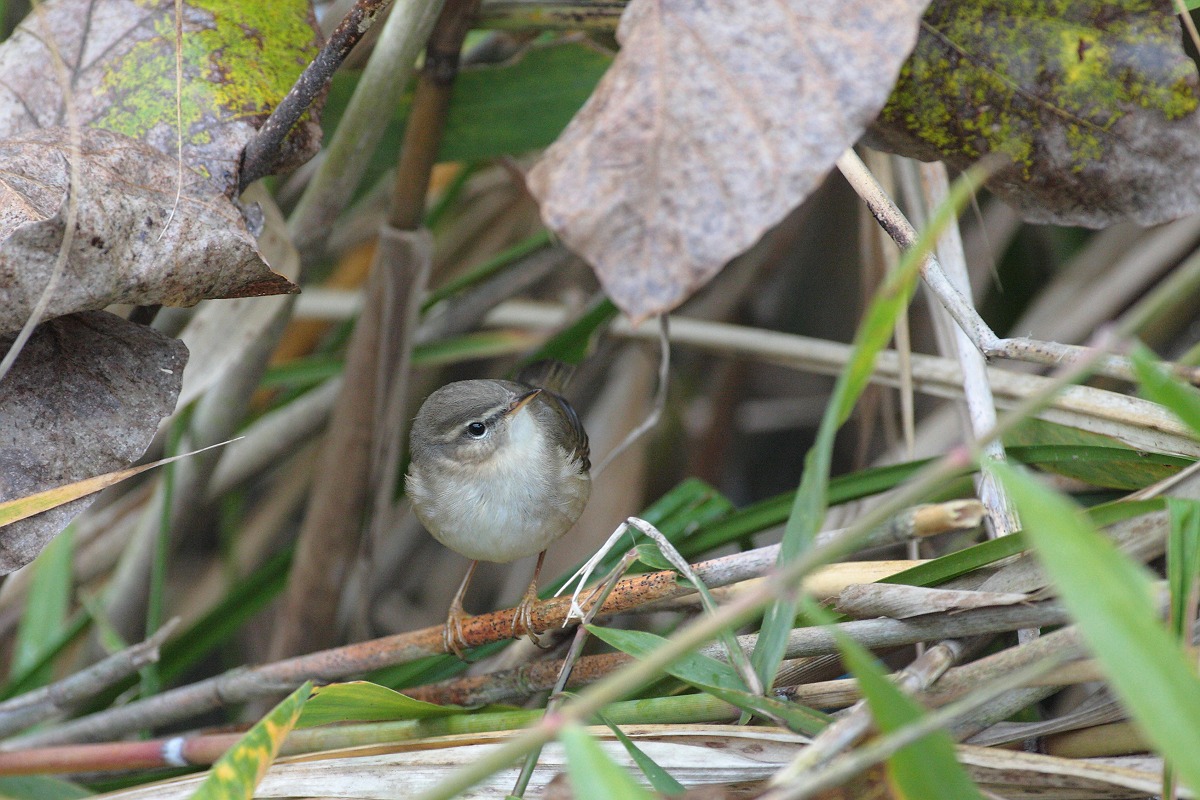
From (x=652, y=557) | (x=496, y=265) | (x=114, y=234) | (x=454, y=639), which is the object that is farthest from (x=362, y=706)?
(x=496, y=265)

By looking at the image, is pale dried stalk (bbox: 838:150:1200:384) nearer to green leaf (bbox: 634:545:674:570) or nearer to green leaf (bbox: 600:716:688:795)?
green leaf (bbox: 634:545:674:570)

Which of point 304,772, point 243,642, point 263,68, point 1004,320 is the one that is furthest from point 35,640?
point 1004,320

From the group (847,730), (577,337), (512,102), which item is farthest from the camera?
(577,337)

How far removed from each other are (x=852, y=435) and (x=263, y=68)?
248 centimetres

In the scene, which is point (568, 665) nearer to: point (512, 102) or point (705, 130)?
point (705, 130)

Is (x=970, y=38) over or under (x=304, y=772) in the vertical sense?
over

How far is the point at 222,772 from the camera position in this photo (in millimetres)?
1216

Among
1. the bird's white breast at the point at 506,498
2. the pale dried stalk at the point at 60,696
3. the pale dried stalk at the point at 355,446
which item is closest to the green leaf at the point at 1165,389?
the bird's white breast at the point at 506,498

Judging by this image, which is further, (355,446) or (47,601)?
(47,601)

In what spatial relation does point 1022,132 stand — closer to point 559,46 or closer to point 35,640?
point 559,46

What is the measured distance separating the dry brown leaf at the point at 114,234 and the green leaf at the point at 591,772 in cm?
88

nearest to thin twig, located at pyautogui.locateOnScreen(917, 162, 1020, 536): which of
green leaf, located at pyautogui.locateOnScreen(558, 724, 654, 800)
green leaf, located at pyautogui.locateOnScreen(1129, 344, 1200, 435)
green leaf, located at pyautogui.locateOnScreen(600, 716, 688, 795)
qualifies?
green leaf, located at pyautogui.locateOnScreen(1129, 344, 1200, 435)

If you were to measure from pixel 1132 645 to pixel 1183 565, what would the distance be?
46 cm

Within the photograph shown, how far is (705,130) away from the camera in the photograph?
1.16m
